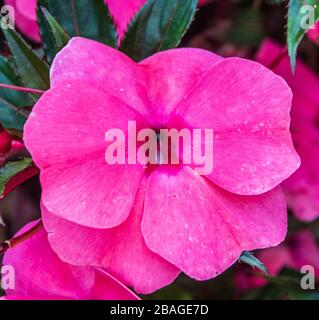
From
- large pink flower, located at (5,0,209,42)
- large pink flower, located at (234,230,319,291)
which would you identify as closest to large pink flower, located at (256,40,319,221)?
large pink flower, located at (234,230,319,291)

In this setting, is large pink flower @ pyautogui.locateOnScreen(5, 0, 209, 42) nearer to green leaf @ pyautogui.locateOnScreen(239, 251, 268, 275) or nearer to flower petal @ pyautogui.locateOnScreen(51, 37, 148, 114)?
flower petal @ pyautogui.locateOnScreen(51, 37, 148, 114)

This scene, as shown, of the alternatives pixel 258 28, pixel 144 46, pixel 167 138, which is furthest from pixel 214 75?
pixel 258 28

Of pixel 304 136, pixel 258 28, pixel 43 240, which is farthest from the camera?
pixel 258 28

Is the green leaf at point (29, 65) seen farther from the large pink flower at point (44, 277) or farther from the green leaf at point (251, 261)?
the green leaf at point (251, 261)

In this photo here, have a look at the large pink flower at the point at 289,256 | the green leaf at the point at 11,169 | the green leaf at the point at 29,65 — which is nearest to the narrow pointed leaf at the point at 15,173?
the green leaf at the point at 11,169

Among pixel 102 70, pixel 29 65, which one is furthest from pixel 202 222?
pixel 29 65

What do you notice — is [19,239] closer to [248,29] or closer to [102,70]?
[102,70]
